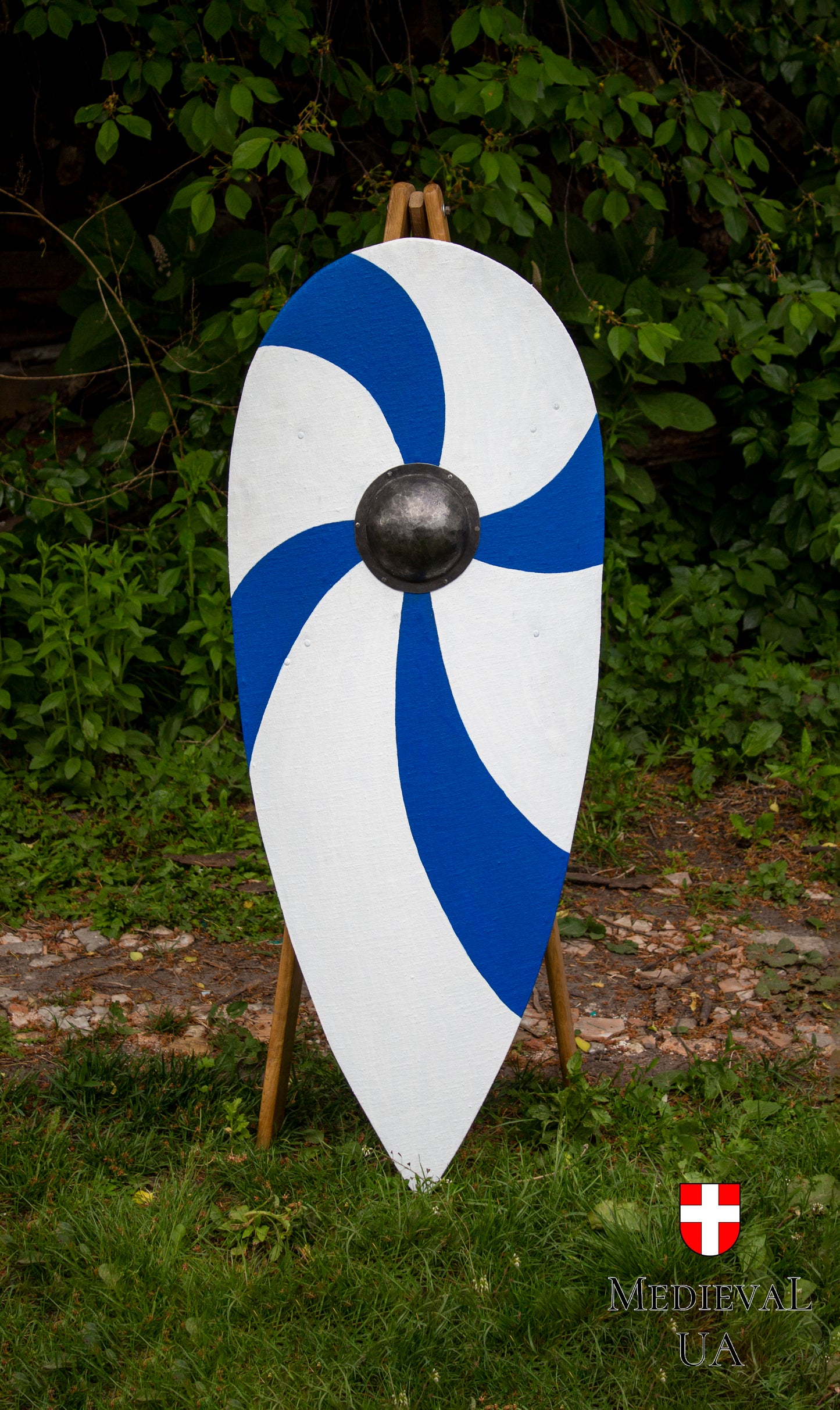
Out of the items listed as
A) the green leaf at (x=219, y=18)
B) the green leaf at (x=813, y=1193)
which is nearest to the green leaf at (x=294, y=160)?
the green leaf at (x=219, y=18)

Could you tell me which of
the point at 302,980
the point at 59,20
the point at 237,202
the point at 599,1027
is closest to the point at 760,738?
the point at 599,1027

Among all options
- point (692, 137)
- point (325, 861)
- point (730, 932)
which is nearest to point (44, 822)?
point (325, 861)

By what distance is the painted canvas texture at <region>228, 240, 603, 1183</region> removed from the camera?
5.30 ft

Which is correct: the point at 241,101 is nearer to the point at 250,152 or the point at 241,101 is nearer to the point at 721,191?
the point at 250,152

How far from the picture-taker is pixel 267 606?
1660 mm

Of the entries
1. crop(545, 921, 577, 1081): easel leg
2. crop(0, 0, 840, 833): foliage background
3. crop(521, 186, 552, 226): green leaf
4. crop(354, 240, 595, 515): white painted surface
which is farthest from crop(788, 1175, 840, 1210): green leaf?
crop(521, 186, 552, 226): green leaf

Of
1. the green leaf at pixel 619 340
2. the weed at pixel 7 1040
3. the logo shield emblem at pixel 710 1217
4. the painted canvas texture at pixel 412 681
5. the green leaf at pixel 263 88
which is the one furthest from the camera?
the green leaf at pixel 619 340

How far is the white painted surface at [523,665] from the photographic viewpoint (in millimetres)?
1634

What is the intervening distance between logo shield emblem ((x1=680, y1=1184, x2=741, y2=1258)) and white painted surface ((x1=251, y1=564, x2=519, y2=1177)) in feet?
1.03

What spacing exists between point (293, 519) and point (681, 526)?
8.47ft

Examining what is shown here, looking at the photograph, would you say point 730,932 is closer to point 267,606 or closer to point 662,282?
point 267,606

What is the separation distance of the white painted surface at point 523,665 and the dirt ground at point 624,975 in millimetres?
717

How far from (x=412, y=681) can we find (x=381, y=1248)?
2.57 ft

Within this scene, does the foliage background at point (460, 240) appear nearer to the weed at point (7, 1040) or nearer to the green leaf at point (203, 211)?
the green leaf at point (203, 211)
